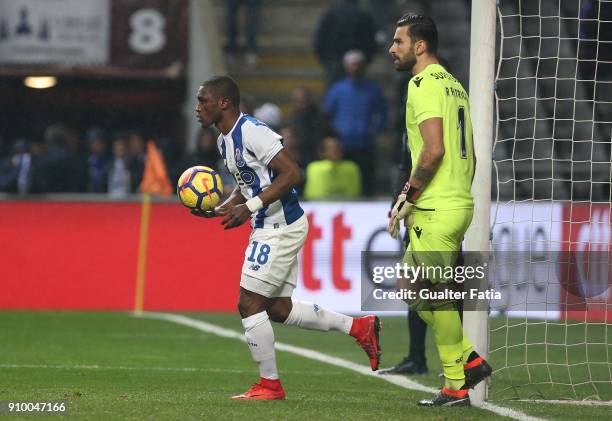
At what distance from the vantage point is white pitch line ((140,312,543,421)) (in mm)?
7875

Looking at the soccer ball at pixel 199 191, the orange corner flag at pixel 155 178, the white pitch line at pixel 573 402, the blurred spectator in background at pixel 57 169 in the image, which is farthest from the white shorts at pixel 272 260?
the blurred spectator in background at pixel 57 169

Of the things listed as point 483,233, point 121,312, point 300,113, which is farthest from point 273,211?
point 300,113

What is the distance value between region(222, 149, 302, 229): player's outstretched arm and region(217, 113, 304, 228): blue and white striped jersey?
50 mm

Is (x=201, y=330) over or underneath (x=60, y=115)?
Answer: underneath

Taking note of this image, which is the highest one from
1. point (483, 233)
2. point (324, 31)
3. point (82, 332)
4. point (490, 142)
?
point (324, 31)

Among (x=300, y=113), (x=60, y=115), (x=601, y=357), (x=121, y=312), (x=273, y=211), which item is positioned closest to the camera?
(x=273, y=211)

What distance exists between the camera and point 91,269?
15.9 meters

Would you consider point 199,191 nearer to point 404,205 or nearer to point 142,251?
point 404,205

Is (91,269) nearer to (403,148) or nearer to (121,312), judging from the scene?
(121,312)

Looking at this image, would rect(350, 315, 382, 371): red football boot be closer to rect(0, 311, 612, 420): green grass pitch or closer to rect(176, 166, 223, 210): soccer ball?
rect(0, 311, 612, 420): green grass pitch

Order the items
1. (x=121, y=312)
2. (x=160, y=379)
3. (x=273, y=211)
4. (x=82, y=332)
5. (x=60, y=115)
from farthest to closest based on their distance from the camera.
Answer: (x=60, y=115) → (x=121, y=312) → (x=82, y=332) → (x=160, y=379) → (x=273, y=211)

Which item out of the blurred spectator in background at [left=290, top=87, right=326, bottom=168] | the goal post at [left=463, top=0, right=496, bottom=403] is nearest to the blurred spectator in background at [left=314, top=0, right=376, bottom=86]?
the blurred spectator in background at [left=290, top=87, right=326, bottom=168]

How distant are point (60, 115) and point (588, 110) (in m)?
8.17

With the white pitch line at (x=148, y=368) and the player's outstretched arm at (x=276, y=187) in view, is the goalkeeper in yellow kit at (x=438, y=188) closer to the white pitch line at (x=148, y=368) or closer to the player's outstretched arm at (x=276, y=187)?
the player's outstretched arm at (x=276, y=187)
